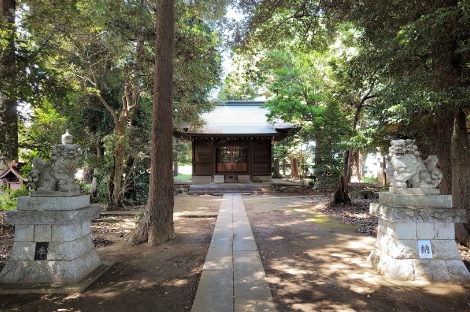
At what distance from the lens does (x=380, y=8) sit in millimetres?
5758

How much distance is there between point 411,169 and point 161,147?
4.60m

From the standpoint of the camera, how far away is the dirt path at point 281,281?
3.06 meters

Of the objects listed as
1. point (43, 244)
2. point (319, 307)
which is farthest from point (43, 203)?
point (319, 307)

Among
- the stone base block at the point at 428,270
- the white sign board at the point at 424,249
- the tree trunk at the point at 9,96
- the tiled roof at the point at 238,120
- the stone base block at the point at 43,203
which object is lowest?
the stone base block at the point at 428,270

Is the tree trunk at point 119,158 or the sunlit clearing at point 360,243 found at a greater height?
the tree trunk at point 119,158

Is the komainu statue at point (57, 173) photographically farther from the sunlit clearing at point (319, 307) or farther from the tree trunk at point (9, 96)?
the sunlit clearing at point (319, 307)

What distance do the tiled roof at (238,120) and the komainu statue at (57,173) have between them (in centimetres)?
1227

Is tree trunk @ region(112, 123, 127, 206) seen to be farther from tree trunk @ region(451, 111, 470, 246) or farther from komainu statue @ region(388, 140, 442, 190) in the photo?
tree trunk @ region(451, 111, 470, 246)

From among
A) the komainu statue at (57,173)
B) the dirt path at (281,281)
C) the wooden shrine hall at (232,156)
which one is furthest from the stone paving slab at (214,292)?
the wooden shrine hall at (232,156)

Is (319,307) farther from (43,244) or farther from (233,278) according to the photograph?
(43,244)

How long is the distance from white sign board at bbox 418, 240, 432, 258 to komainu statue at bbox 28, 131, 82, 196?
494cm

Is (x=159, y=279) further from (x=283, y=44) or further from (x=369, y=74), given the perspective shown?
(x=283, y=44)

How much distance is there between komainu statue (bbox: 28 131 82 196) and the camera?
3.74 m

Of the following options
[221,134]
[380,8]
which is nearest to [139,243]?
[380,8]
